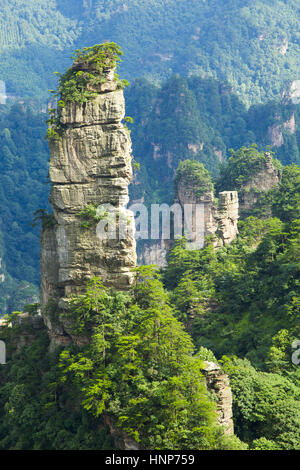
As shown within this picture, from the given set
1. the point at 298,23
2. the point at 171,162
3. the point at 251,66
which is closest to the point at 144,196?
the point at 171,162

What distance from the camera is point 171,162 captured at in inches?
4262

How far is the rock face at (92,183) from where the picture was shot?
25938 millimetres

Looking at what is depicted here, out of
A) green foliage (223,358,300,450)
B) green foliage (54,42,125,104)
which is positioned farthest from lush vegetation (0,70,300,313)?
green foliage (223,358,300,450)

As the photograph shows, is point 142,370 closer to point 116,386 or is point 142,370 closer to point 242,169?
point 116,386

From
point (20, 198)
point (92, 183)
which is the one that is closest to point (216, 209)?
point (92, 183)

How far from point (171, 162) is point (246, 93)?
55.4m

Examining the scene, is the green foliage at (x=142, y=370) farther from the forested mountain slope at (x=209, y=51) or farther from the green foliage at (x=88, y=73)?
the forested mountain slope at (x=209, y=51)

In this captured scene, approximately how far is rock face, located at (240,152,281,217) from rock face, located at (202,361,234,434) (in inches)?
1224

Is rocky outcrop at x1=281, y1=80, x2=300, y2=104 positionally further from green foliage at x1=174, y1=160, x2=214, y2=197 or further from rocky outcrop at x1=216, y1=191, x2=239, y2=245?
rocky outcrop at x1=216, y1=191, x2=239, y2=245

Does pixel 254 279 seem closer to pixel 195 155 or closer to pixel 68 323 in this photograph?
pixel 68 323
